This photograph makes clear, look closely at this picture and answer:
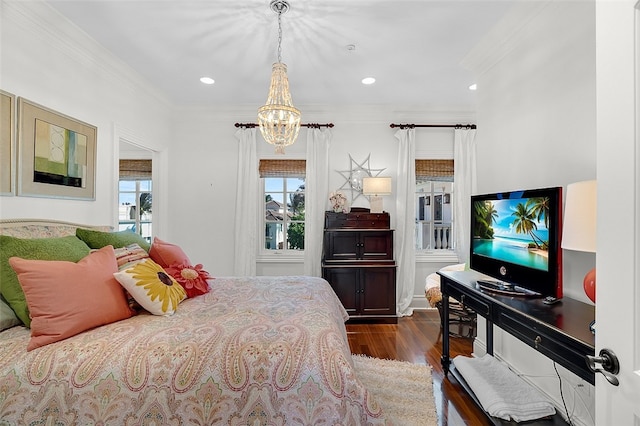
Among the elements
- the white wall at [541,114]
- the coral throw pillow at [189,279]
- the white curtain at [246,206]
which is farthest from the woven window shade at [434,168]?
the coral throw pillow at [189,279]

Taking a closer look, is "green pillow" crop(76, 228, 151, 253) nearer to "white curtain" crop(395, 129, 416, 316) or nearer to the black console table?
the black console table

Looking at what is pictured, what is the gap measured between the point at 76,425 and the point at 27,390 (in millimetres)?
244

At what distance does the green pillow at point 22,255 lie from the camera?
60.0 inches

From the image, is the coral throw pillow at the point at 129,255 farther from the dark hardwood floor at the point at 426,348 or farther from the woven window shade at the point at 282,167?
the woven window shade at the point at 282,167

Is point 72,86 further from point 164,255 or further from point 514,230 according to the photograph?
point 514,230

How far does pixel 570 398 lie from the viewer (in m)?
1.83

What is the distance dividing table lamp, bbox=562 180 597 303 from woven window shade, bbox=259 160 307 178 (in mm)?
3194

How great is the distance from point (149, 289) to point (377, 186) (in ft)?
9.36

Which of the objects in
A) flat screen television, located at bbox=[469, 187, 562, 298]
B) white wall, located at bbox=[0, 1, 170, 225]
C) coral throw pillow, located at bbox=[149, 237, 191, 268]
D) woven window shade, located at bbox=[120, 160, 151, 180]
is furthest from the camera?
woven window shade, located at bbox=[120, 160, 151, 180]

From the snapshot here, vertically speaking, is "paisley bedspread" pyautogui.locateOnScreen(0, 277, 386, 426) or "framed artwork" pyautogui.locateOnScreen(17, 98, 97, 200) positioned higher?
"framed artwork" pyautogui.locateOnScreen(17, 98, 97, 200)

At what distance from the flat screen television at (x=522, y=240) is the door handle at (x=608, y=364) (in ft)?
3.21

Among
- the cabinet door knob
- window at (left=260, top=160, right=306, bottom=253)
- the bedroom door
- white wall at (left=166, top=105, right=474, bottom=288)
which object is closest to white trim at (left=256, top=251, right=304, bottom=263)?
white wall at (left=166, top=105, right=474, bottom=288)

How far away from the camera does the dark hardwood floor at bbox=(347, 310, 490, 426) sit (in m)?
2.02

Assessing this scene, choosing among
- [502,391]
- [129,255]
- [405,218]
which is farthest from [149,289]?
[405,218]
